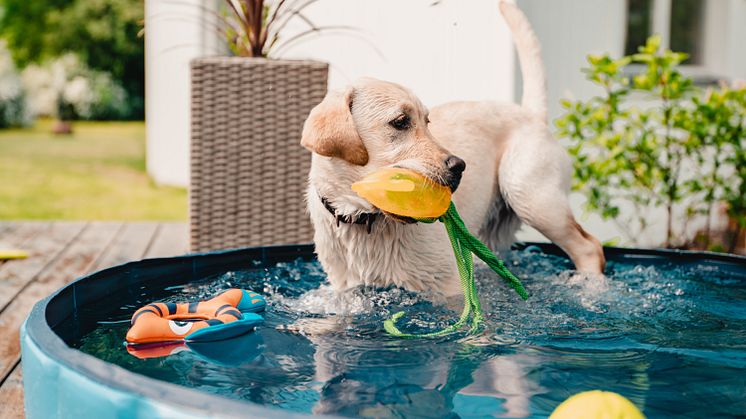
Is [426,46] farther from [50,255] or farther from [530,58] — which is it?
[50,255]

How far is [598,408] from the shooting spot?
1666mm

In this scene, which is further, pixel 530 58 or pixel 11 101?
pixel 11 101

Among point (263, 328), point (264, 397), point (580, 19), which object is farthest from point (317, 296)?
point (580, 19)

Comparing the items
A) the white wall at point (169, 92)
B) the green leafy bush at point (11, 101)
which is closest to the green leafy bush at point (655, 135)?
the white wall at point (169, 92)

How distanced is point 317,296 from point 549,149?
1263mm

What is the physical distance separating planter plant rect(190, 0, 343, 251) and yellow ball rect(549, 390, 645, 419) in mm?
2868

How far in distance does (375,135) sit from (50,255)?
3.24 m

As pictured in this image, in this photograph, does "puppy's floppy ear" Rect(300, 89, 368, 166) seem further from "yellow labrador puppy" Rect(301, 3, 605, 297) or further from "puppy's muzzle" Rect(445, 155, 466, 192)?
"puppy's muzzle" Rect(445, 155, 466, 192)

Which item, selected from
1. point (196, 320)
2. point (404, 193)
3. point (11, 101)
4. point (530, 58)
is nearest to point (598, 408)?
point (404, 193)

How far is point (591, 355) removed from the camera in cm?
243

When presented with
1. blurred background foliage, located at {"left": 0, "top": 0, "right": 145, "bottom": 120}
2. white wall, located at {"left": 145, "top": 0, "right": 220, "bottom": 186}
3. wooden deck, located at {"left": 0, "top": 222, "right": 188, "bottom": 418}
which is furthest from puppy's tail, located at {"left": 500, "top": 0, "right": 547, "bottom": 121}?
blurred background foliage, located at {"left": 0, "top": 0, "right": 145, "bottom": 120}

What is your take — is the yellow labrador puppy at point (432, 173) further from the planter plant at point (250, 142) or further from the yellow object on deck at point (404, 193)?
the planter plant at point (250, 142)

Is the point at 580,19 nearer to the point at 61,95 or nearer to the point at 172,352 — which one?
the point at 172,352

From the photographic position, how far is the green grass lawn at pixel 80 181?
342 inches
